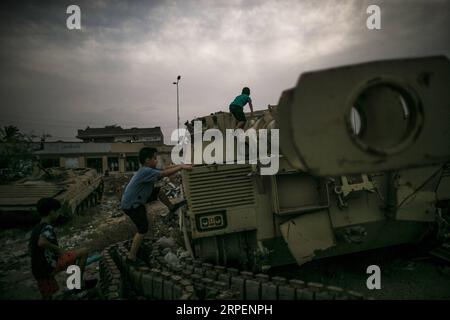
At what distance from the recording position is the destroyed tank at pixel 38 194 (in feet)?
27.9


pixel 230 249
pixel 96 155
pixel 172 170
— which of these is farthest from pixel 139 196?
pixel 96 155

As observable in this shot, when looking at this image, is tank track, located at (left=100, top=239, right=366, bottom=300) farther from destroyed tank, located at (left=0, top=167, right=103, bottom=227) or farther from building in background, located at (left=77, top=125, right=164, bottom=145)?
building in background, located at (left=77, top=125, right=164, bottom=145)

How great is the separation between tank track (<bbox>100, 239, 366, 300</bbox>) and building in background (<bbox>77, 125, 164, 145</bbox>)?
40.3 meters

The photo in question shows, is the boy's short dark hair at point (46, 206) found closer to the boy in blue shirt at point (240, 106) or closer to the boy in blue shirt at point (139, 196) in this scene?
the boy in blue shirt at point (139, 196)

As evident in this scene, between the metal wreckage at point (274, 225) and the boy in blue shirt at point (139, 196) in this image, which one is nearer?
the metal wreckage at point (274, 225)

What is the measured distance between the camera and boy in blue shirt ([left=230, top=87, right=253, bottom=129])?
213 inches

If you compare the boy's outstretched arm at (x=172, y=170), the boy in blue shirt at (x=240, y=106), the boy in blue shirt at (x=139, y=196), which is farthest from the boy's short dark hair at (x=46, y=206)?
the boy in blue shirt at (x=240, y=106)

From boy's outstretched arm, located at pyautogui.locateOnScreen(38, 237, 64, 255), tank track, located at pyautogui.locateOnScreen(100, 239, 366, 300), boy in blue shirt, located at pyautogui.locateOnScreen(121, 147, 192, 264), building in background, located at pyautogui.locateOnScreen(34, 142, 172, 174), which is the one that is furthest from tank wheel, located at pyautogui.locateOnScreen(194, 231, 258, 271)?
building in background, located at pyautogui.locateOnScreen(34, 142, 172, 174)

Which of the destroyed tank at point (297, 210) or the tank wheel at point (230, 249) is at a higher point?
the destroyed tank at point (297, 210)

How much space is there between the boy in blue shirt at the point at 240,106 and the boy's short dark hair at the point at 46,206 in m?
3.02
